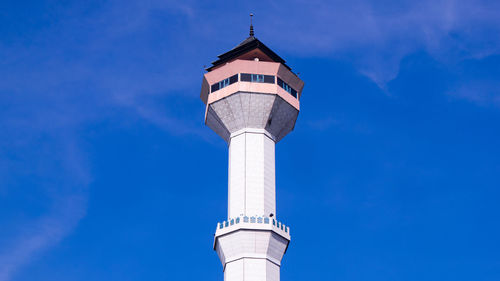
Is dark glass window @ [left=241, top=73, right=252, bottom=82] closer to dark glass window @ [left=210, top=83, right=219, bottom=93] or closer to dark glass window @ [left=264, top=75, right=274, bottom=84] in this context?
dark glass window @ [left=264, top=75, right=274, bottom=84]

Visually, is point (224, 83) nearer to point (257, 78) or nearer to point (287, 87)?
point (257, 78)

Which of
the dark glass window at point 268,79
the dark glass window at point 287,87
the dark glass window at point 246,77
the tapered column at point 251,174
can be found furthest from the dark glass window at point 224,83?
the tapered column at point 251,174

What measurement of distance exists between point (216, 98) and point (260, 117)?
6.28m

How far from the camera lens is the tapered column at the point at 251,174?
90544 millimetres

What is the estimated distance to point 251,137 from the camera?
95125 mm

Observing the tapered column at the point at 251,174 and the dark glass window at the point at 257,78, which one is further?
the dark glass window at the point at 257,78

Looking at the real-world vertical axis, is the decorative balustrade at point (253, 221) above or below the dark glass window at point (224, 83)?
below

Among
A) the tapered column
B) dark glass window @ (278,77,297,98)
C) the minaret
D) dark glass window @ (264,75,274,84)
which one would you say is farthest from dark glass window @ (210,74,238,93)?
the tapered column

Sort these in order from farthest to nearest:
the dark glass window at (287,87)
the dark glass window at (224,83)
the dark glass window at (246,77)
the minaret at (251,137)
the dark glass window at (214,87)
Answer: the dark glass window at (214,87) < the dark glass window at (287,87) < the dark glass window at (224,83) < the dark glass window at (246,77) < the minaret at (251,137)

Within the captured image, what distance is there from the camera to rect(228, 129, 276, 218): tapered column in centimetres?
9054

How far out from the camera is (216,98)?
97188 mm

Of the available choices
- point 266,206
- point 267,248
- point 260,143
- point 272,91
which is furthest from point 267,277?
point 272,91

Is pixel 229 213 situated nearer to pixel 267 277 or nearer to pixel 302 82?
pixel 267 277

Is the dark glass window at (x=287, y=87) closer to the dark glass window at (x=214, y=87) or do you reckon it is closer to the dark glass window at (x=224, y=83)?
the dark glass window at (x=224, y=83)
